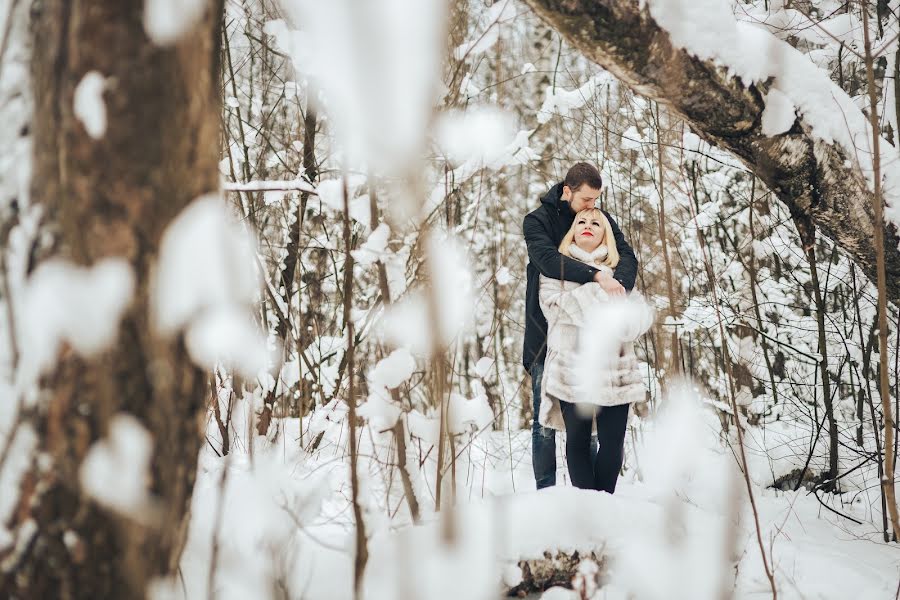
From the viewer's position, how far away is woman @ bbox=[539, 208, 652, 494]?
2617 millimetres

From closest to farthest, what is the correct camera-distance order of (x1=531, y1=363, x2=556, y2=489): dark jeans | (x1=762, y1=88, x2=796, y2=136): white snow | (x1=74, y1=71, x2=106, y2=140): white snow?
1. (x1=74, y1=71, x2=106, y2=140): white snow
2. (x1=762, y1=88, x2=796, y2=136): white snow
3. (x1=531, y1=363, x2=556, y2=489): dark jeans

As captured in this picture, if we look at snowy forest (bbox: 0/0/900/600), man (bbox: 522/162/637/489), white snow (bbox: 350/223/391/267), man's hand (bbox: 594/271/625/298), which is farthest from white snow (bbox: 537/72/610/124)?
white snow (bbox: 350/223/391/267)

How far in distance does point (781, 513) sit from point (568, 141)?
4.74 m

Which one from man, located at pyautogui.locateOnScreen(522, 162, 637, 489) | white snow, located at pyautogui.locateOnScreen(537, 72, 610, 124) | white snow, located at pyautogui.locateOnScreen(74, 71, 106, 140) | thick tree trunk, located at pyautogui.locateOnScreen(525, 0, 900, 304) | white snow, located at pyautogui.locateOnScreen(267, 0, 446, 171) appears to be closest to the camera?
white snow, located at pyautogui.locateOnScreen(74, 71, 106, 140)

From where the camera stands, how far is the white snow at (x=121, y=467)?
0.99 m

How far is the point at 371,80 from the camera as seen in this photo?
1406mm

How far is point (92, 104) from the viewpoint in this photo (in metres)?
0.98

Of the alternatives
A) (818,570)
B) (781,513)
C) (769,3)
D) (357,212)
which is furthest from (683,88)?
(769,3)

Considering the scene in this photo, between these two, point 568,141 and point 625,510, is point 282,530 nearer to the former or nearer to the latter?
point 625,510

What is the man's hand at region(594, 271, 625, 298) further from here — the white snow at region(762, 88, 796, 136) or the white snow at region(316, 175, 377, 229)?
the white snow at region(316, 175, 377, 229)

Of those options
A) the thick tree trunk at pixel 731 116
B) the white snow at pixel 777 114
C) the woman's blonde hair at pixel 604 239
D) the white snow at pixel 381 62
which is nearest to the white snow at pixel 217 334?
the white snow at pixel 381 62

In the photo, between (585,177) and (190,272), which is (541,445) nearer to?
(585,177)

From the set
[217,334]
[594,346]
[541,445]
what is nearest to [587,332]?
[594,346]

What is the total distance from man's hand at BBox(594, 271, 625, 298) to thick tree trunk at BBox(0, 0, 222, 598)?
1.94 m
